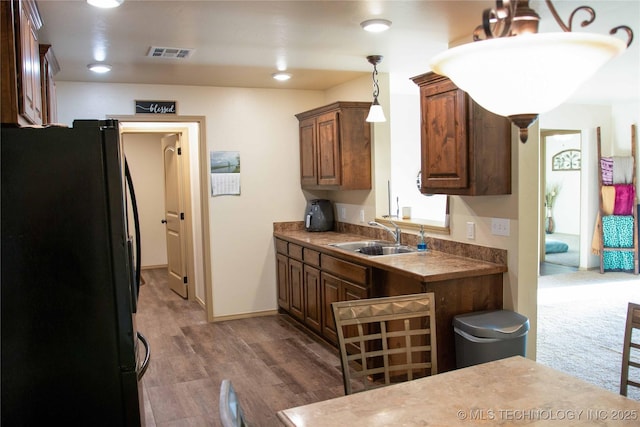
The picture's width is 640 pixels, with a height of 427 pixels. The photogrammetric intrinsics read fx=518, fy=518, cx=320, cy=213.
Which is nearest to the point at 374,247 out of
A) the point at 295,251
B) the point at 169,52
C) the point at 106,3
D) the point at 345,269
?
the point at 345,269

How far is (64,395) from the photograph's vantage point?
1947 mm

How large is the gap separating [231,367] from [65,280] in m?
2.30

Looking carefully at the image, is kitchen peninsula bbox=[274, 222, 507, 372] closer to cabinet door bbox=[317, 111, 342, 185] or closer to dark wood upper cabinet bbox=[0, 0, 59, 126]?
cabinet door bbox=[317, 111, 342, 185]

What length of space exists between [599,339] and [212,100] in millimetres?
4183

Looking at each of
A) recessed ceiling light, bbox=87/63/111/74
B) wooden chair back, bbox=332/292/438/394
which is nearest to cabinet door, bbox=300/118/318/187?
recessed ceiling light, bbox=87/63/111/74

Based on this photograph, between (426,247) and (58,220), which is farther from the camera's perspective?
(426,247)

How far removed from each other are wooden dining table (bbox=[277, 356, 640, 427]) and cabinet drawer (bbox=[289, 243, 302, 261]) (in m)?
3.04

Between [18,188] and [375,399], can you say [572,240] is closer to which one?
[375,399]

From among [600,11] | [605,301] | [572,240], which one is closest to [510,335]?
[600,11]

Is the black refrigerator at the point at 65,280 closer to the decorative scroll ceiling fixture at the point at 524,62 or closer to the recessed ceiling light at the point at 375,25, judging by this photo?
the decorative scroll ceiling fixture at the point at 524,62

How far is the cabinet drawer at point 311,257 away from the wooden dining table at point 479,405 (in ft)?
8.58

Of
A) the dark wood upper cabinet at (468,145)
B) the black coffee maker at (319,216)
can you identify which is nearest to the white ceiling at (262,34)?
the dark wood upper cabinet at (468,145)

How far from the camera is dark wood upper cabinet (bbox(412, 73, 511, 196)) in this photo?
3.12 meters

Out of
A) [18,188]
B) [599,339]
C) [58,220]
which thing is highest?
[18,188]
